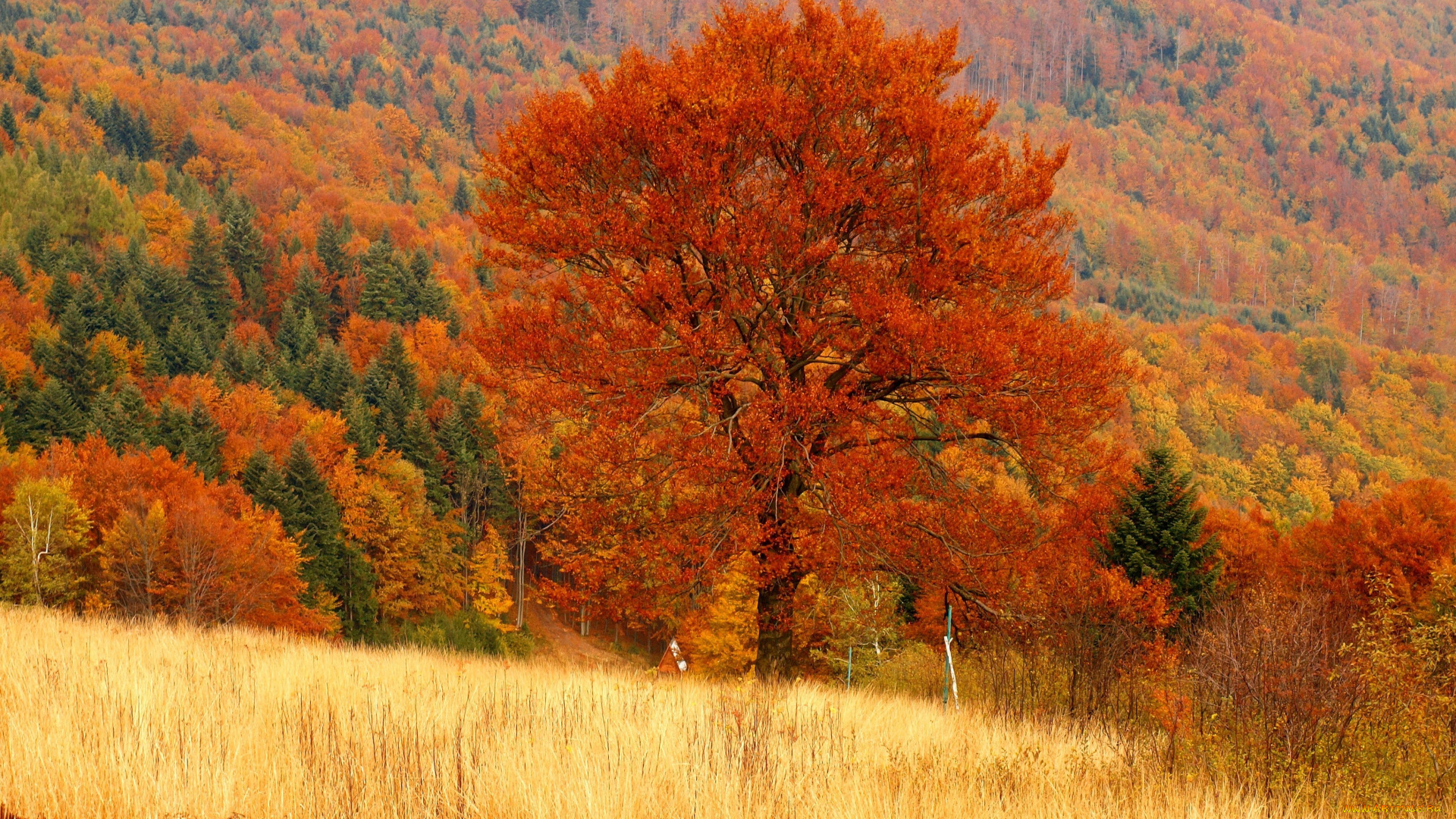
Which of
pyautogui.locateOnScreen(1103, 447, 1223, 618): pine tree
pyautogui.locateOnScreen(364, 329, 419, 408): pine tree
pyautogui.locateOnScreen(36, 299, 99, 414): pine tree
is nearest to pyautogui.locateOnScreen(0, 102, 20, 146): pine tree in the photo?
pyautogui.locateOnScreen(36, 299, 99, 414): pine tree

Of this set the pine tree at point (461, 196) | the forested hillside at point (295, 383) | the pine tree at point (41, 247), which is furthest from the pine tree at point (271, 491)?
the pine tree at point (461, 196)

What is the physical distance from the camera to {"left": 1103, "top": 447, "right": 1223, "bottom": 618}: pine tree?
1244 inches

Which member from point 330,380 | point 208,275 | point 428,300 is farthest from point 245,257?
point 330,380

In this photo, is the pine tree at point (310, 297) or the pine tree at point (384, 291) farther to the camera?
the pine tree at point (384, 291)

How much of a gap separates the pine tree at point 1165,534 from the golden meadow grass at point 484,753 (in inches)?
986

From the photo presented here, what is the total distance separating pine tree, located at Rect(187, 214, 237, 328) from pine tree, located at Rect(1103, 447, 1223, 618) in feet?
296

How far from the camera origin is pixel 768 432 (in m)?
11.0

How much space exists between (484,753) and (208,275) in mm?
106101

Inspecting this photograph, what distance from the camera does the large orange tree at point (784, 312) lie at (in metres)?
10.9

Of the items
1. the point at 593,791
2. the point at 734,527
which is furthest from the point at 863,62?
the point at 593,791

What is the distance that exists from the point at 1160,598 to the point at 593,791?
10029mm

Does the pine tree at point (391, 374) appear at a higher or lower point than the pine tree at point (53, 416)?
higher

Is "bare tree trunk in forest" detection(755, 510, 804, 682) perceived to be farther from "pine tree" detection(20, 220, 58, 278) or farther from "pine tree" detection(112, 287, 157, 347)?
"pine tree" detection(20, 220, 58, 278)

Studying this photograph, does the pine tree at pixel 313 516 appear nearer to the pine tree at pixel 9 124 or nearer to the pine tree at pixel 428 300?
the pine tree at pixel 428 300
